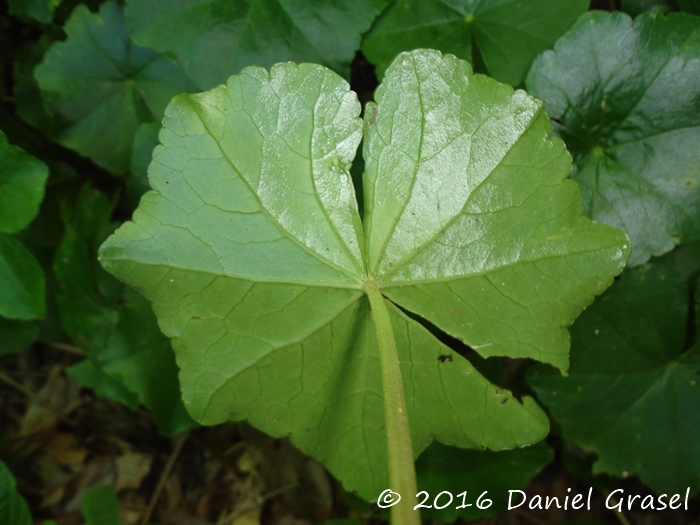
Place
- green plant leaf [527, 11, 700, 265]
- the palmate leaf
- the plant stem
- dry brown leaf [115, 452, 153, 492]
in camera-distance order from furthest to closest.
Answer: dry brown leaf [115, 452, 153, 492] → green plant leaf [527, 11, 700, 265] → the palmate leaf → the plant stem

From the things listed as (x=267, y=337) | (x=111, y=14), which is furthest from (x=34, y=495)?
(x=111, y=14)

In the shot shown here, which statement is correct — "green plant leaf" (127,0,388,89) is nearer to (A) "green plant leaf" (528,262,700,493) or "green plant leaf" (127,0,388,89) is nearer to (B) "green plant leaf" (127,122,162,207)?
(B) "green plant leaf" (127,122,162,207)

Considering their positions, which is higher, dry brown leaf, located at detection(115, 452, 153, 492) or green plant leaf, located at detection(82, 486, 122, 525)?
dry brown leaf, located at detection(115, 452, 153, 492)

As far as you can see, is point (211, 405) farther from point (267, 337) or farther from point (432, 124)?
point (432, 124)

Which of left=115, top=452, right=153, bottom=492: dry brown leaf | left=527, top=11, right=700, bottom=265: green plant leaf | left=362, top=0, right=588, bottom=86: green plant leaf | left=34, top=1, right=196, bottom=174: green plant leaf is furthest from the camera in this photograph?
left=115, top=452, right=153, bottom=492: dry brown leaf

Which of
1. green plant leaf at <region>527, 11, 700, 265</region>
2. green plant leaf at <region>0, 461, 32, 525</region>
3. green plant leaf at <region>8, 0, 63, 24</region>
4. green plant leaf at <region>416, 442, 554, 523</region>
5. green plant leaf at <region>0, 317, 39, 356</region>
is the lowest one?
green plant leaf at <region>0, 461, 32, 525</region>

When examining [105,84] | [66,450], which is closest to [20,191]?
[105,84]

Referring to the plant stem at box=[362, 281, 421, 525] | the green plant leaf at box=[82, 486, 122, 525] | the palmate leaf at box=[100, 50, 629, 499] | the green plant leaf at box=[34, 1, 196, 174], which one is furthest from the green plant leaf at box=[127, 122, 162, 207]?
the green plant leaf at box=[82, 486, 122, 525]

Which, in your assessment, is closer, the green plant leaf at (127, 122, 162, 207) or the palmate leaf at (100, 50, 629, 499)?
the palmate leaf at (100, 50, 629, 499)

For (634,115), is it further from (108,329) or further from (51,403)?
(51,403)
